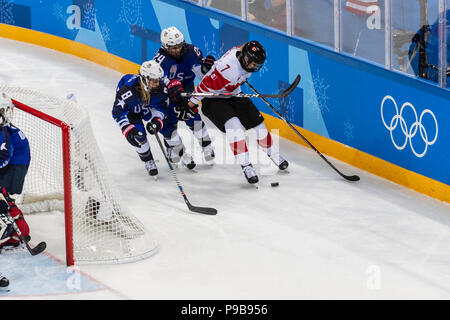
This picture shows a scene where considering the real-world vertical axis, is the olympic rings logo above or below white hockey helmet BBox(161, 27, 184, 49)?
below

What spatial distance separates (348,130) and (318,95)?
0.47 metres

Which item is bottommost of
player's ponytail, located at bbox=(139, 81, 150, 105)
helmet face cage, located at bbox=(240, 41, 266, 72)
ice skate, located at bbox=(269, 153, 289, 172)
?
ice skate, located at bbox=(269, 153, 289, 172)

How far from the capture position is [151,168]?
838 centimetres

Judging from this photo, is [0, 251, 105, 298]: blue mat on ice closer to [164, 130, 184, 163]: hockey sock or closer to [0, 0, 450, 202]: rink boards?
[164, 130, 184, 163]: hockey sock

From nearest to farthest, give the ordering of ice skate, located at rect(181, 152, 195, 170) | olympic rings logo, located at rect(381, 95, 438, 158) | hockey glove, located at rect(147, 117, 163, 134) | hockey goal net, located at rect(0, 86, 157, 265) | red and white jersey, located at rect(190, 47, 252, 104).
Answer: hockey goal net, located at rect(0, 86, 157, 265) < olympic rings logo, located at rect(381, 95, 438, 158) < hockey glove, located at rect(147, 117, 163, 134) < red and white jersey, located at rect(190, 47, 252, 104) < ice skate, located at rect(181, 152, 195, 170)

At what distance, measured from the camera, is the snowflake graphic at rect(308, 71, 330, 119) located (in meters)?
8.82

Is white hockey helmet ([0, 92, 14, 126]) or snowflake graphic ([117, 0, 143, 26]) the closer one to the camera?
white hockey helmet ([0, 92, 14, 126])

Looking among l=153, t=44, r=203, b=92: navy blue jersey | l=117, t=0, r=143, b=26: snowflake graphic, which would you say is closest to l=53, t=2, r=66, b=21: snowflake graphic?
l=117, t=0, r=143, b=26: snowflake graphic

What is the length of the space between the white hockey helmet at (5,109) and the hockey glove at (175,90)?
6.19 feet

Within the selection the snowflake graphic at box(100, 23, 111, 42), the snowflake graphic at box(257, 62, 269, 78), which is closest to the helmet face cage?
the snowflake graphic at box(257, 62, 269, 78)

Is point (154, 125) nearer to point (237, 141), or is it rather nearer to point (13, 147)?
point (237, 141)

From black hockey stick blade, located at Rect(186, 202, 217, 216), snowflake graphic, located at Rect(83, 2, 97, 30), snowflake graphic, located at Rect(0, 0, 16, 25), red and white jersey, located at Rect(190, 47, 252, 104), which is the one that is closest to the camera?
black hockey stick blade, located at Rect(186, 202, 217, 216)

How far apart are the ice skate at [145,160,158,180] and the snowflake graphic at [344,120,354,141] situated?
1.59 m

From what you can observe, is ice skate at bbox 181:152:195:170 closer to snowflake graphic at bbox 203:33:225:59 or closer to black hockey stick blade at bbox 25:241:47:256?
snowflake graphic at bbox 203:33:225:59
